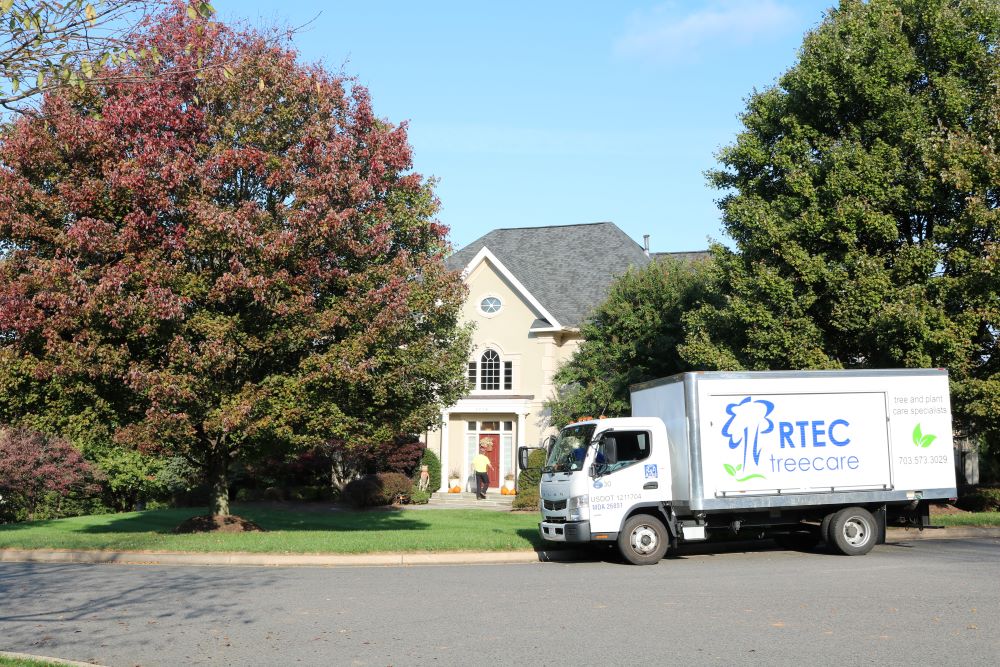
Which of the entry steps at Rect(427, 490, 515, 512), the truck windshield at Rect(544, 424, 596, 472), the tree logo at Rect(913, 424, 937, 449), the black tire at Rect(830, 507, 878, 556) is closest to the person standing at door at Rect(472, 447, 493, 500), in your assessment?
the entry steps at Rect(427, 490, 515, 512)

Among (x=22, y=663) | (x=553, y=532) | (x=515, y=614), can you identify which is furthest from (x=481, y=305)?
(x=22, y=663)

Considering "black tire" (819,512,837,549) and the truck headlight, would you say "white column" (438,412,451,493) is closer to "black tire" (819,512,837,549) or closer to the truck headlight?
the truck headlight

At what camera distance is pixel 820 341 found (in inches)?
848

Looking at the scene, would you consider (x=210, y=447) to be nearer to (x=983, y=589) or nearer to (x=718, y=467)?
(x=718, y=467)

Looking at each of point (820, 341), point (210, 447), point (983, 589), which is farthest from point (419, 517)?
point (983, 589)

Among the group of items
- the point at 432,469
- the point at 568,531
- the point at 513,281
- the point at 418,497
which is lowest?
the point at 418,497

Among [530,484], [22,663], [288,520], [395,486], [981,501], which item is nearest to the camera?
[22,663]

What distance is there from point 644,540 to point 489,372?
22.2 meters

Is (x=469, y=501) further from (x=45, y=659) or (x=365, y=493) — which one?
(x=45, y=659)

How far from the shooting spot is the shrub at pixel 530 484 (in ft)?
92.0

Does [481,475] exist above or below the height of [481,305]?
below

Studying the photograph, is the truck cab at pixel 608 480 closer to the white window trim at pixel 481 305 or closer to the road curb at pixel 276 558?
the road curb at pixel 276 558

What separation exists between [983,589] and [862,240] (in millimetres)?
12226

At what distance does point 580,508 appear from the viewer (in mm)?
14422
